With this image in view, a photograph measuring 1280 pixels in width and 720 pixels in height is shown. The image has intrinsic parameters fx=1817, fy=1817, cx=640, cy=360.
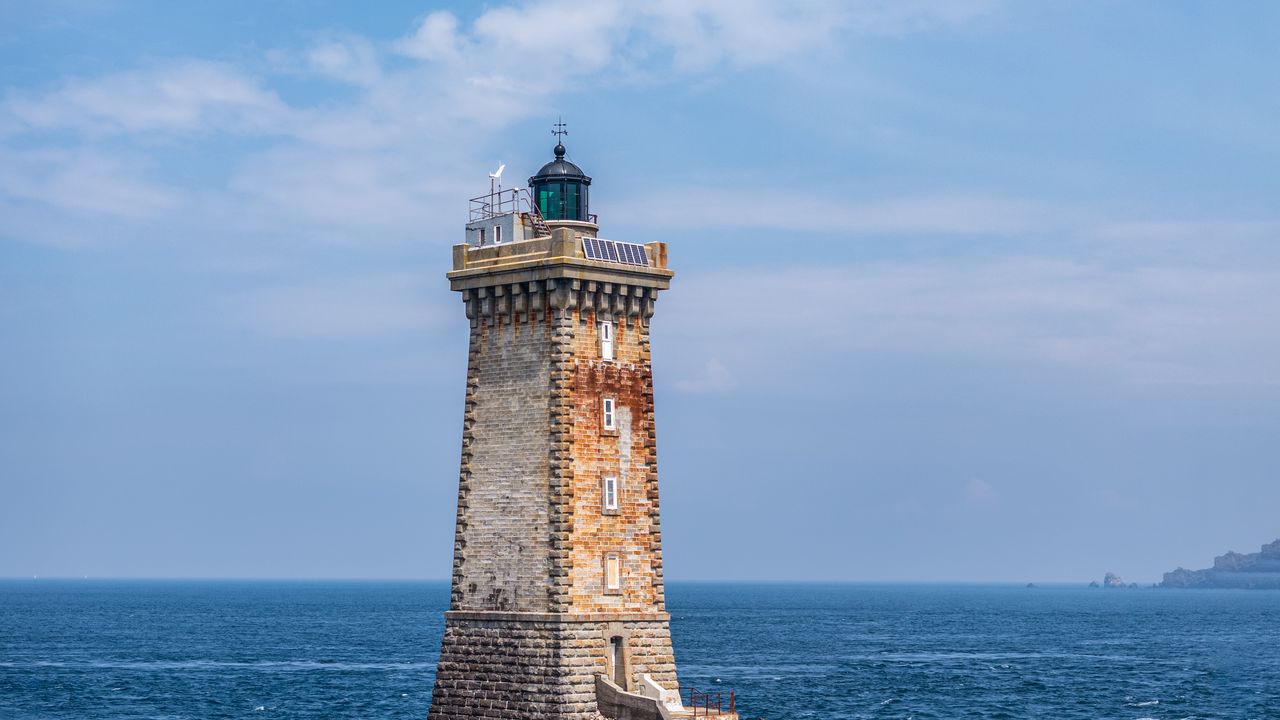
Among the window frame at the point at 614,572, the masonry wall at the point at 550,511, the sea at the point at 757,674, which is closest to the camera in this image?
the masonry wall at the point at 550,511

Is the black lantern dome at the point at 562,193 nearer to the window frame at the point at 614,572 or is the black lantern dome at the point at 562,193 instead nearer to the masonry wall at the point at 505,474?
the masonry wall at the point at 505,474

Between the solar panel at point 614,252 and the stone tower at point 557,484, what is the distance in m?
0.04

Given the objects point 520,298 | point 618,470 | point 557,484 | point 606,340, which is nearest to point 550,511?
point 557,484

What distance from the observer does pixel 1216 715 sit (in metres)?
101

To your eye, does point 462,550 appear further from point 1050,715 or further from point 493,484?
point 1050,715

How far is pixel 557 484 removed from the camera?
48.1 meters

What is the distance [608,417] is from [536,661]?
6849 millimetres

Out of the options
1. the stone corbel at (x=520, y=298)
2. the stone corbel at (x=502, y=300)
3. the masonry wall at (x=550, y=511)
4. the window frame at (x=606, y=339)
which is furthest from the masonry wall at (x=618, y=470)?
the stone corbel at (x=502, y=300)

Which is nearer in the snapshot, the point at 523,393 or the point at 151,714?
the point at 523,393

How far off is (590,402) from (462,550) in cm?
565

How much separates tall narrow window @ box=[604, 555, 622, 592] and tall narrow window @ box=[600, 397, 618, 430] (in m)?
3.53

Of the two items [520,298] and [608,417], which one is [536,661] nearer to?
[608,417]

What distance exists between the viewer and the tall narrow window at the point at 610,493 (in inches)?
1937

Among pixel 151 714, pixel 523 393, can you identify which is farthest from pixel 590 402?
pixel 151 714
